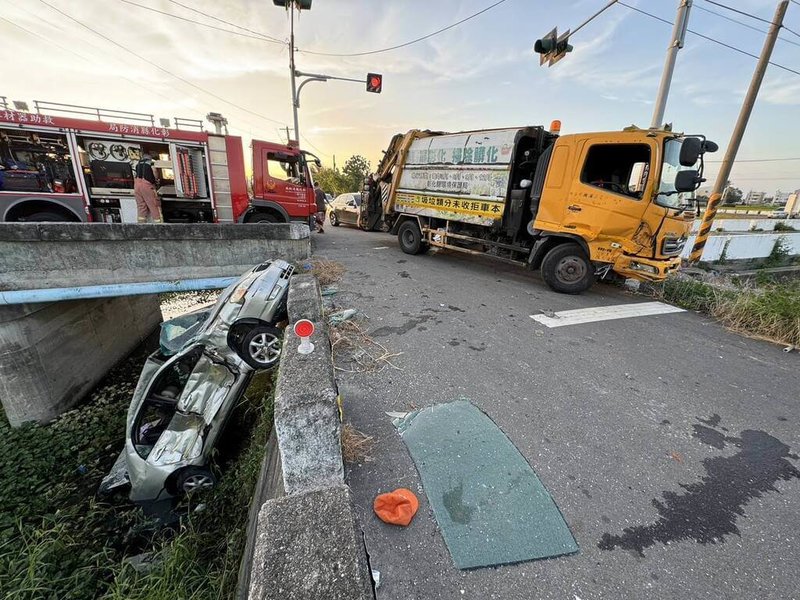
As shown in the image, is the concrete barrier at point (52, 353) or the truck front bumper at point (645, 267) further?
the concrete barrier at point (52, 353)

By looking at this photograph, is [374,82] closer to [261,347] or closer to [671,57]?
[671,57]

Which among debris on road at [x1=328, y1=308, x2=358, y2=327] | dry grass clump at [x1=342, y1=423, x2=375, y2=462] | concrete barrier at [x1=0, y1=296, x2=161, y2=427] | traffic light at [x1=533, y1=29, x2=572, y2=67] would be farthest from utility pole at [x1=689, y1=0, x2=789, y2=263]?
concrete barrier at [x1=0, y1=296, x2=161, y2=427]

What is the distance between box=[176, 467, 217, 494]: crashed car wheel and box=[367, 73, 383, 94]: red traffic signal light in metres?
11.1

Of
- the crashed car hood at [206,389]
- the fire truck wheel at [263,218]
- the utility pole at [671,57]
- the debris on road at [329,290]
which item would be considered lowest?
the crashed car hood at [206,389]

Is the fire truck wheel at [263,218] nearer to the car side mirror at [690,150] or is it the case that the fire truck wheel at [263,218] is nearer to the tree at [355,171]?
the car side mirror at [690,150]

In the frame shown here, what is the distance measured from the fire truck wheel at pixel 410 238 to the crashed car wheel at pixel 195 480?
5.92m

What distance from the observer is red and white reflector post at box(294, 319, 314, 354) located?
1778 mm

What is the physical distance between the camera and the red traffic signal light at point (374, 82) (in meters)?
10.2

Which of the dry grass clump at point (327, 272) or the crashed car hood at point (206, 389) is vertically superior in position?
the dry grass clump at point (327, 272)

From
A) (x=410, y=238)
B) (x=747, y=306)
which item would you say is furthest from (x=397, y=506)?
(x=410, y=238)

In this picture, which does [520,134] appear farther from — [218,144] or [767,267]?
[767,267]

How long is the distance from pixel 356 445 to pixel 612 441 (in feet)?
5.99

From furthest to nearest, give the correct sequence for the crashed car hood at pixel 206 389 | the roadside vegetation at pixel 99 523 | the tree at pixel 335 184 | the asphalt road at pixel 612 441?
the tree at pixel 335 184
the crashed car hood at pixel 206 389
the roadside vegetation at pixel 99 523
the asphalt road at pixel 612 441

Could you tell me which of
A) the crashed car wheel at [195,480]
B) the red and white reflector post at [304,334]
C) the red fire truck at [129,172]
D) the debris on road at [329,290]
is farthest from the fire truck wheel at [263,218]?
the red and white reflector post at [304,334]
